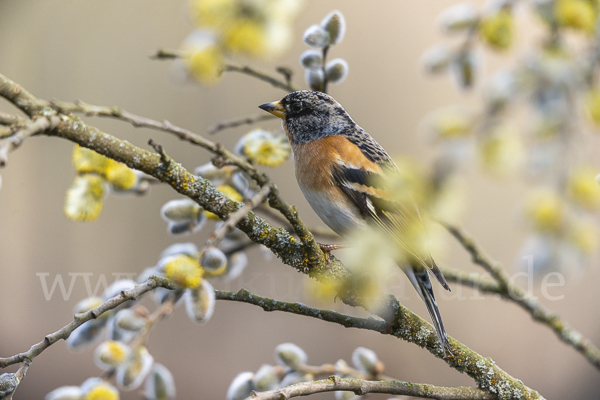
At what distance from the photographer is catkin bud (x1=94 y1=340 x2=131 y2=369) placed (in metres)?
0.64

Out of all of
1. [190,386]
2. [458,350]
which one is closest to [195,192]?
[458,350]

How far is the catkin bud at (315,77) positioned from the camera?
2.96ft

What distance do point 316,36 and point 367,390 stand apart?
1.79ft

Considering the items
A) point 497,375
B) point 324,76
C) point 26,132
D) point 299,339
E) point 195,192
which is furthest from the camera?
point 299,339

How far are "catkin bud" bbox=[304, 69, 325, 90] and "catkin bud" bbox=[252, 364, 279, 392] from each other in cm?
52

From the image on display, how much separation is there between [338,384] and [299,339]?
1.46 metres

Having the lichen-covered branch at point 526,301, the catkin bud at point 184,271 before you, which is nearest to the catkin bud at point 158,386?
the catkin bud at point 184,271

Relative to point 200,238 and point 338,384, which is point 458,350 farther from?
point 200,238

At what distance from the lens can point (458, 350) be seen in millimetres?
765

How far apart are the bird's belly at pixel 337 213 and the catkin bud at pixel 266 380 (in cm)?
33

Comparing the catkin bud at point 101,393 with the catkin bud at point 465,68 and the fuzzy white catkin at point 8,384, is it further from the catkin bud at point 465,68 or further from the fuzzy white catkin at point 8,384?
the catkin bud at point 465,68

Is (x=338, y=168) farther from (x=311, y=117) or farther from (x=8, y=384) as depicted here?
(x=8, y=384)

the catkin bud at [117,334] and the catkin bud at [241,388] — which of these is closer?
the catkin bud at [117,334]

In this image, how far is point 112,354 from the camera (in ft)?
2.10
